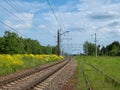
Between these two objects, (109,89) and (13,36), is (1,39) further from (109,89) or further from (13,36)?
(109,89)

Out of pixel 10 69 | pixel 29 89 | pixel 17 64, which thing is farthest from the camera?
pixel 17 64

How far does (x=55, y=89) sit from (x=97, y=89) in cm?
200

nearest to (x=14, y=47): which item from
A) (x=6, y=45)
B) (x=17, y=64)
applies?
(x=6, y=45)

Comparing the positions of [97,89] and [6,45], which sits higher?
[6,45]

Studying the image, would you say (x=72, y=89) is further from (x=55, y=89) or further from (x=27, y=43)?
(x=27, y=43)

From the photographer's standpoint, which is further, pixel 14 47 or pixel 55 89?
pixel 14 47

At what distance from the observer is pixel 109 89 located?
52.2 feet

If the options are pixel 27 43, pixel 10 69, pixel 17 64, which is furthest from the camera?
pixel 27 43

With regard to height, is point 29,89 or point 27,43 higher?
point 27,43

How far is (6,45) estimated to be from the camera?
11769 cm

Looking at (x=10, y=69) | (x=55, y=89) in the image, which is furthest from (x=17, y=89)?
(x=10, y=69)

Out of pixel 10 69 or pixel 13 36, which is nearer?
pixel 10 69

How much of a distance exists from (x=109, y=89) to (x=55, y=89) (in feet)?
8.38

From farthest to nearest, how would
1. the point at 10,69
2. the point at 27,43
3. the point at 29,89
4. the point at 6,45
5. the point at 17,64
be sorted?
1. the point at 27,43
2. the point at 6,45
3. the point at 17,64
4. the point at 10,69
5. the point at 29,89
